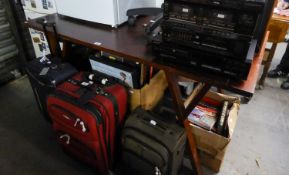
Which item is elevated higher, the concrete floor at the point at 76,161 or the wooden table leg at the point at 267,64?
the wooden table leg at the point at 267,64

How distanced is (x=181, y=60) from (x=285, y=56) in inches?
81.1

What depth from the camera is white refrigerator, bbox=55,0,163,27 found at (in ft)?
4.25

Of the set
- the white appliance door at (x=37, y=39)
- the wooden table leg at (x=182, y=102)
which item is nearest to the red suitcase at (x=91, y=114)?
the wooden table leg at (x=182, y=102)

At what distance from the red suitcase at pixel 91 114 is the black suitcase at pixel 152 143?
10 centimetres

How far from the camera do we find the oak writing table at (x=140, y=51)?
2.91ft

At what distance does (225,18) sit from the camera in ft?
2.64

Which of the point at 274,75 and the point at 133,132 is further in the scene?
the point at 274,75

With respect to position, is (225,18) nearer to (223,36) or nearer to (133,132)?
(223,36)

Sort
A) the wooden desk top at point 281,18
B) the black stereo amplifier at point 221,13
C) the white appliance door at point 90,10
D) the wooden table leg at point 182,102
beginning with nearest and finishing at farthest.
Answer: the black stereo amplifier at point 221,13 → the wooden table leg at point 182,102 → the white appliance door at point 90,10 → the wooden desk top at point 281,18

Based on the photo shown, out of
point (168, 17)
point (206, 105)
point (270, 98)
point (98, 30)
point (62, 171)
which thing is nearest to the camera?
point (168, 17)

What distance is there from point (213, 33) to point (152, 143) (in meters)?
0.62

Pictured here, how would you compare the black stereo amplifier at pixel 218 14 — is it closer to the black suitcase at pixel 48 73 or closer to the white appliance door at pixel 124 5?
the white appliance door at pixel 124 5

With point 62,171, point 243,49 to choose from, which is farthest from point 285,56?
point 62,171

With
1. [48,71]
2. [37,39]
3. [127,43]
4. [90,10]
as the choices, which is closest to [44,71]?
[48,71]
